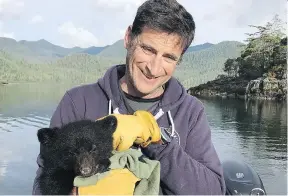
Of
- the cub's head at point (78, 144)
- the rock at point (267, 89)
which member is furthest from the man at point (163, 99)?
the rock at point (267, 89)

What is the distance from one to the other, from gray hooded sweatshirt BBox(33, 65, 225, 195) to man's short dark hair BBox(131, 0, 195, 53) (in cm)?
51

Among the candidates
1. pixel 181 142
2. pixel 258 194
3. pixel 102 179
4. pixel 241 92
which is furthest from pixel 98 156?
pixel 241 92

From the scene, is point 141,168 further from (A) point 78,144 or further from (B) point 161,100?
(B) point 161,100

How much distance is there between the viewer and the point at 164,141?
3.08m

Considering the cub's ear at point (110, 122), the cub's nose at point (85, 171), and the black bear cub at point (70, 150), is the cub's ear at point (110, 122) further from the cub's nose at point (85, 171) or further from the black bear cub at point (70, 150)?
the cub's nose at point (85, 171)

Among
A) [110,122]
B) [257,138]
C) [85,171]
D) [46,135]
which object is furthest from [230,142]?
[85,171]

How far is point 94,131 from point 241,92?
75.2 metres

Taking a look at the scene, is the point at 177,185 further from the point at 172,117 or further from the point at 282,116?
the point at 282,116

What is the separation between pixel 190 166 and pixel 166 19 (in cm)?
117

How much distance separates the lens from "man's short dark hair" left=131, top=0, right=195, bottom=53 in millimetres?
3346

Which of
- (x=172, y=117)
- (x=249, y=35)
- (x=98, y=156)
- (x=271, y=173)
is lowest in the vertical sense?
(x=271, y=173)

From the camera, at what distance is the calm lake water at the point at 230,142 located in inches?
928

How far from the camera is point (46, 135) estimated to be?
3.12 metres

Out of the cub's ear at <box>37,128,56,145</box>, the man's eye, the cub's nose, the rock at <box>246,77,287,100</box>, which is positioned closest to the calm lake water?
the rock at <box>246,77,287,100</box>
